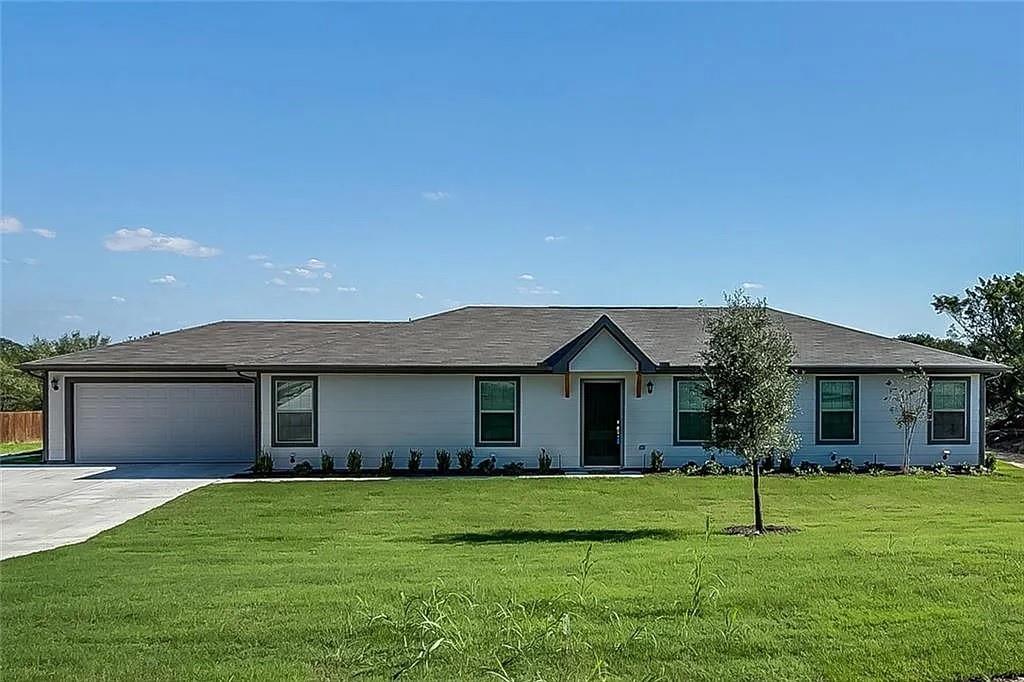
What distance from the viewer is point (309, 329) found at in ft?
99.7

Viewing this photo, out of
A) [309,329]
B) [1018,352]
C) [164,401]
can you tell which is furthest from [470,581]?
[1018,352]

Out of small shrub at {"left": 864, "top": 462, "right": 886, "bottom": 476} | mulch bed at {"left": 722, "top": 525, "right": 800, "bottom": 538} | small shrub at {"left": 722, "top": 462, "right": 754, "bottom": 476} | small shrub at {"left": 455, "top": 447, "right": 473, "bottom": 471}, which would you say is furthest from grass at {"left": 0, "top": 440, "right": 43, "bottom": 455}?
small shrub at {"left": 864, "top": 462, "right": 886, "bottom": 476}

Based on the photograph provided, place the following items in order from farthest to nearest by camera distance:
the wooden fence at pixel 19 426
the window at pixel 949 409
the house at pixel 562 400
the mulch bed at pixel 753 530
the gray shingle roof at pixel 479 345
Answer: the wooden fence at pixel 19 426 < the window at pixel 949 409 < the gray shingle roof at pixel 479 345 < the house at pixel 562 400 < the mulch bed at pixel 753 530

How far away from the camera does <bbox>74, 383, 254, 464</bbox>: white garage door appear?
24.5 metres

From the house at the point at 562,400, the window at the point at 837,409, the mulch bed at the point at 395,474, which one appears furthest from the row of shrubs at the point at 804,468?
the mulch bed at the point at 395,474

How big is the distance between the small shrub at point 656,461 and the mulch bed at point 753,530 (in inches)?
343

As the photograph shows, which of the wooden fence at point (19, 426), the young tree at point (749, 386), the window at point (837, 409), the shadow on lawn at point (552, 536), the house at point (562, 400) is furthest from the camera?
the wooden fence at point (19, 426)

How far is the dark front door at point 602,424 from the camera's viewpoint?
73.2ft

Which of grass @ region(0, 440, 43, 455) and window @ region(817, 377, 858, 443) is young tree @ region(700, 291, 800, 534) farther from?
grass @ region(0, 440, 43, 455)

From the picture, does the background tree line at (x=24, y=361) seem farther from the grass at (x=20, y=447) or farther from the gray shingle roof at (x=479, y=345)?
the gray shingle roof at (x=479, y=345)

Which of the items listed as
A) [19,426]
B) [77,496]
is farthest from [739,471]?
[19,426]

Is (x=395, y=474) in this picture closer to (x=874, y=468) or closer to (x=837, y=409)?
(x=837, y=409)

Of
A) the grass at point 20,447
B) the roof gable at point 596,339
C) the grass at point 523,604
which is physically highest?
the roof gable at point 596,339

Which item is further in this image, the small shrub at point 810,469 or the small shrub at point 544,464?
the small shrub at point 544,464
